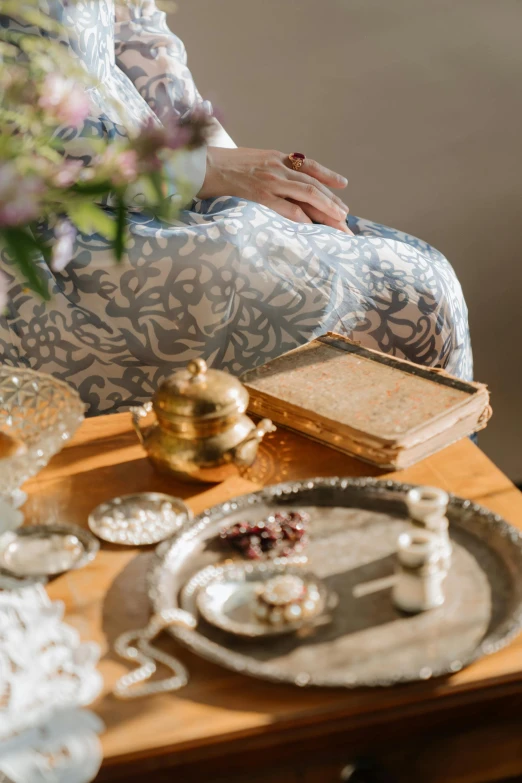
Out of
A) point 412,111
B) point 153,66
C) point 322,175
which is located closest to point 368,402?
point 322,175

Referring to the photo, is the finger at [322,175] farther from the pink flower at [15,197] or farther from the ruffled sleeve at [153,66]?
the pink flower at [15,197]

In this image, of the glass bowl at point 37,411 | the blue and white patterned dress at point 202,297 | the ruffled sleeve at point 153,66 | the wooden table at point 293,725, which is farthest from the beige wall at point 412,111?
the wooden table at point 293,725

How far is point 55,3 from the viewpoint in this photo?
1327 millimetres

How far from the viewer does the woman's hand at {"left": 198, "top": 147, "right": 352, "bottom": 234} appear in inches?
58.9

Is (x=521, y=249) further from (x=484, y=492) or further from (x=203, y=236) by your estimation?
(x=484, y=492)

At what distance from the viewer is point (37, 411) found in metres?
1.02

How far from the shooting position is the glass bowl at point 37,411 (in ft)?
2.99

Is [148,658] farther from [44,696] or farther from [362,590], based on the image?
[362,590]

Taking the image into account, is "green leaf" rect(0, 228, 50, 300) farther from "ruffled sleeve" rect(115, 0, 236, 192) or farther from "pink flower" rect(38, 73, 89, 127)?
"ruffled sleeve" rect(115, 0, 236, 192)

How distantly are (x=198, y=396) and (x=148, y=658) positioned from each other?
295 millimetres

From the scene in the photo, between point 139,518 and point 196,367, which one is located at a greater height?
point 196,367

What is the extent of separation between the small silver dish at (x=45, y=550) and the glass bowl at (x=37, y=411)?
50 millimetres

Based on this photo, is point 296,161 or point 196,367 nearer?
point 196,367

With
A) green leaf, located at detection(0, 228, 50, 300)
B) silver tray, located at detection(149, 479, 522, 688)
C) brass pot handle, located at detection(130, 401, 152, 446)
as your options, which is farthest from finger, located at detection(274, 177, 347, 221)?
green leaf, located at detection(0, 228, 50, 300)
